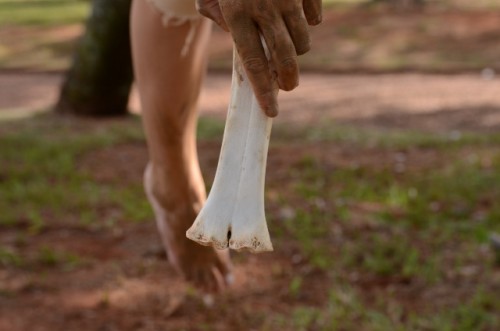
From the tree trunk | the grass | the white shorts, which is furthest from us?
the tree trunk

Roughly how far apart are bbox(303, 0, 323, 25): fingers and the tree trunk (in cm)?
467

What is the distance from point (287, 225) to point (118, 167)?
144cm

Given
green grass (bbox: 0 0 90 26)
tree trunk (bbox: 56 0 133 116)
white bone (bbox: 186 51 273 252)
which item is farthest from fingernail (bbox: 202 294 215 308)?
green grass (bbox: 0 0 90 26)

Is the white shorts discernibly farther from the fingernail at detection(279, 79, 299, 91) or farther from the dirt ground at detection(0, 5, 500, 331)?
the dirt ground at detection(0, 5, 500, 331)

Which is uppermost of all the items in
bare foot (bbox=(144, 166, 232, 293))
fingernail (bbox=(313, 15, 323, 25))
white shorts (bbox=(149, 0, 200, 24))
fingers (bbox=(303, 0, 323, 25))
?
fingers (bbox=(303, 0, 323, 25))

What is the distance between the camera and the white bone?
1.33 metres

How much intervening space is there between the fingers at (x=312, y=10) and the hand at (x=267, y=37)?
5cm

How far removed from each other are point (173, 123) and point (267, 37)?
2.66 feet

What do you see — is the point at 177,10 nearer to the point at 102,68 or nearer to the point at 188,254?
the point at 188,254

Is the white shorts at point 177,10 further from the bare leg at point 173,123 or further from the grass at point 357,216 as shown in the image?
the grass at point 357,216

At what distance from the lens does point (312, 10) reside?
1428 mm

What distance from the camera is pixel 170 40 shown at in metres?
2.05

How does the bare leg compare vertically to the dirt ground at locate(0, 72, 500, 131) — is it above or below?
above

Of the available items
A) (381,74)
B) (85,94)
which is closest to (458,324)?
(85,94)
